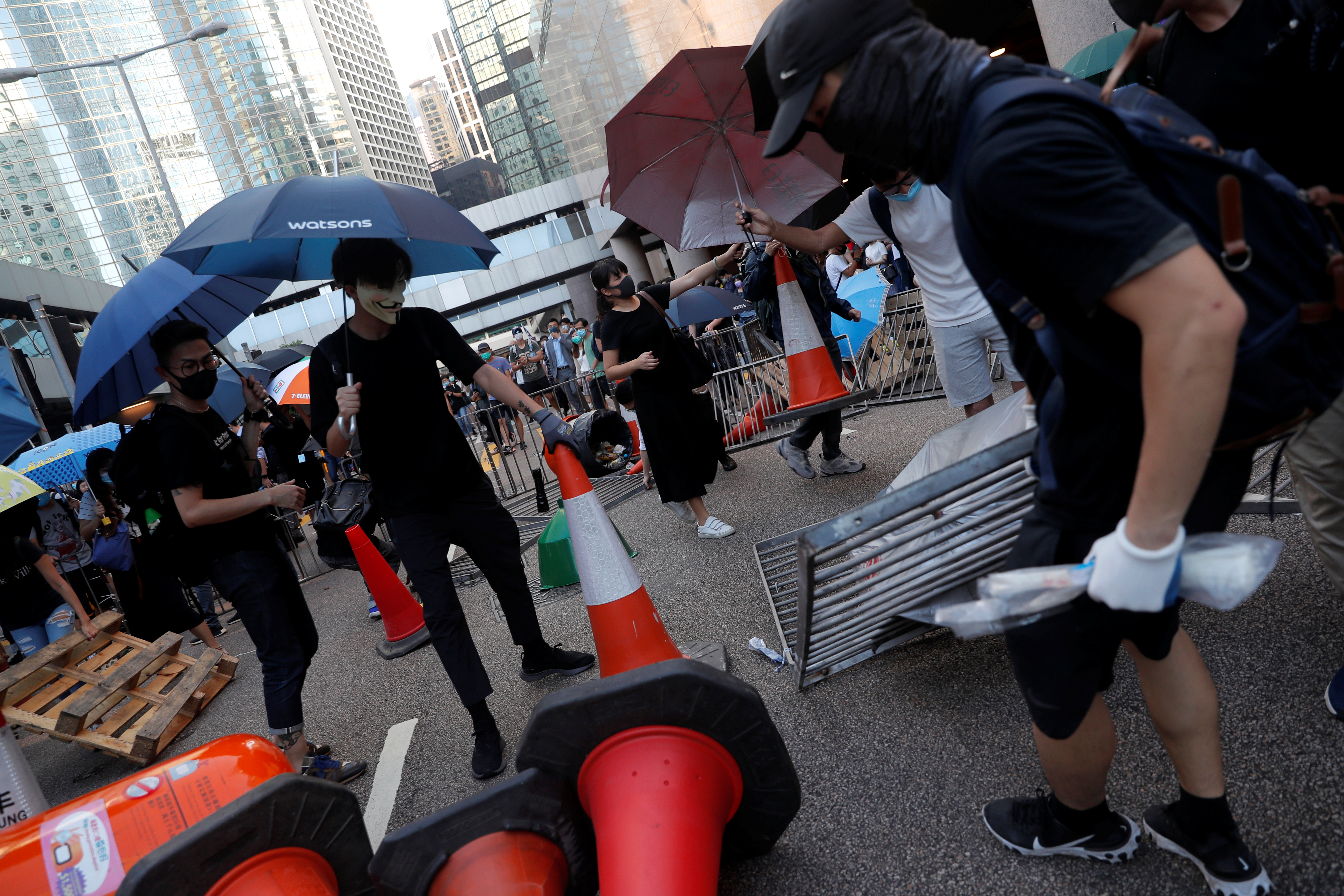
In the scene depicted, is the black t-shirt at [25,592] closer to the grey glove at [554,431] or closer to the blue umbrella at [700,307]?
the grey glove at [554,431]

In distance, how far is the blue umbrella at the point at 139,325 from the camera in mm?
3604

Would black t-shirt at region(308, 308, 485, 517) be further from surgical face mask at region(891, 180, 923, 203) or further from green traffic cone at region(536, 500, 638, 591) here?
surgical face mask at region(891, 180, 923, 203)

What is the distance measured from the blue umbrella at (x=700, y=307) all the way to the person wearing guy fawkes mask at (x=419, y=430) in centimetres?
691

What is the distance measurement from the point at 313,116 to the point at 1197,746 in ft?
332

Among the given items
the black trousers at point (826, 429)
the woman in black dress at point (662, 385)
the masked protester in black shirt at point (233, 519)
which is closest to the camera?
the masked protester in black shirt at point (233, 519)

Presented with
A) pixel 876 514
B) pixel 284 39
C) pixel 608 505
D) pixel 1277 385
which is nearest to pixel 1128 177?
pixel 1277 385

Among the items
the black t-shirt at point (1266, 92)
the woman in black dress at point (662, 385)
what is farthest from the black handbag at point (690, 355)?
the black t-shirt at point (1266, 92)

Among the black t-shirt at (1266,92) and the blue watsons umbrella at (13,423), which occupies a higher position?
the blue watsons umbrella at (13,423)

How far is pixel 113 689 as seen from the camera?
4.91 meters

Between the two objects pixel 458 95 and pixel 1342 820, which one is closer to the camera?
pixel 1342 820

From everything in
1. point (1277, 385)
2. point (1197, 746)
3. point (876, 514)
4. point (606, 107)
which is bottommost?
point (1197, 746)

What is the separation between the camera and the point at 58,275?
2997 centimetres

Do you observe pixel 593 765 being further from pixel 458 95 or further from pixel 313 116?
pixel 458 95

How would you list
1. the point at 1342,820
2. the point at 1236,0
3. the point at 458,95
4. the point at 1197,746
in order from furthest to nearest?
1. the point at 458,95
2. the point at 1236,0
3. the point at 1342,820
4. the point at 1197,746
